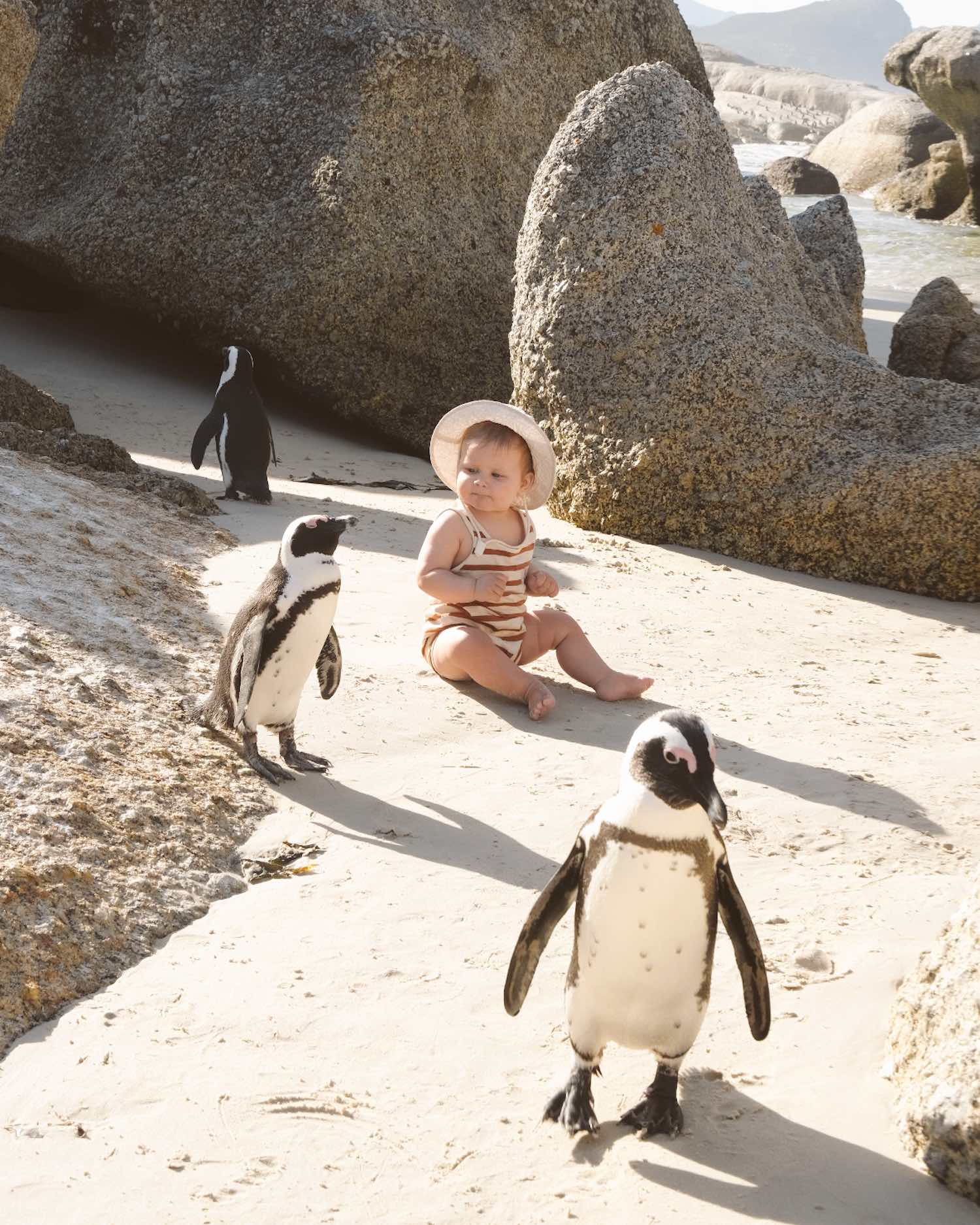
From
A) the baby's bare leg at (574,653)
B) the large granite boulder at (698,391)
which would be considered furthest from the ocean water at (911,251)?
the baby's bare leg at (574,653)

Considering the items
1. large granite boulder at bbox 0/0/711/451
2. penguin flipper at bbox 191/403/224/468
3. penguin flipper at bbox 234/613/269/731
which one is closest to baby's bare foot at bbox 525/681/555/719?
penguin flipper at bbox 234/613/269/731

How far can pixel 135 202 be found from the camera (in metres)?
8.15

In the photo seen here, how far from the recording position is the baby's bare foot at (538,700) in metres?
3.68

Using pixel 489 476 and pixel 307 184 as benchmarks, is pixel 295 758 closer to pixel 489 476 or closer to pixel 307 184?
pixel 489 476

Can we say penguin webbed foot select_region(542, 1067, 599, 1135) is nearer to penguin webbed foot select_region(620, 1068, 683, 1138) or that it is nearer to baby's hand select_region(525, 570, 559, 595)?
penguin webbed foot select_region(620, 1068, 683, 1138)

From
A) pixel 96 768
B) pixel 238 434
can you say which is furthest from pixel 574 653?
pixel 238 434

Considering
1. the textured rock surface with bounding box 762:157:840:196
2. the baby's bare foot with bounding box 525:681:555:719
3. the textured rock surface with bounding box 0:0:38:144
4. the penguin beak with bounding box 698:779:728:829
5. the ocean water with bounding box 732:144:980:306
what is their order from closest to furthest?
1. the penguin beak with bounding box 698:779:728:829
2. the baby's bare foot with bounding box 525:681:555:719
3. the textured rock surface with bounding box 0:0:38:144
4. the ocean water with bounding box 732:144:980:306
5. the textured rock surface with bounding box 762:157:840:196

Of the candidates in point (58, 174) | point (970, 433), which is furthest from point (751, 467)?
point (58, 174)

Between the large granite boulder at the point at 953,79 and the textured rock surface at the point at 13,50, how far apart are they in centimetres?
2136

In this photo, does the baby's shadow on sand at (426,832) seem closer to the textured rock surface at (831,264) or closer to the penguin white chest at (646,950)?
the penguin white chest at (646,950)

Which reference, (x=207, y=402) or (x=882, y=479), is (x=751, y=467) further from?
(x=207, y=402)

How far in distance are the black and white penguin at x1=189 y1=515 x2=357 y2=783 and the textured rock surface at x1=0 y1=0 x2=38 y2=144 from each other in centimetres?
483

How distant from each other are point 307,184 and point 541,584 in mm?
4664

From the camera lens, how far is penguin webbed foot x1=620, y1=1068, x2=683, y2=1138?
1.94 meters
